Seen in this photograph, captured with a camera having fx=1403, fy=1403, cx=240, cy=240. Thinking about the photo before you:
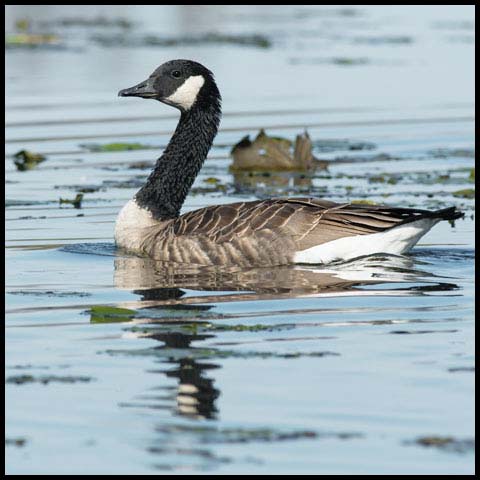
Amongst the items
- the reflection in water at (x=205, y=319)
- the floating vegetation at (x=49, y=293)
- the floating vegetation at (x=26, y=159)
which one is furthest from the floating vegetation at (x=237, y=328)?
the floating vegetation at (x=26, y=159)

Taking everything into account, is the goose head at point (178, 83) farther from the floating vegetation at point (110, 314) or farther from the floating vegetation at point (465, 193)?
the floating vegetation at point (110, 314)

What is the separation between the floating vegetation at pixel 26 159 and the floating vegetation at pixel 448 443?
1287 cm

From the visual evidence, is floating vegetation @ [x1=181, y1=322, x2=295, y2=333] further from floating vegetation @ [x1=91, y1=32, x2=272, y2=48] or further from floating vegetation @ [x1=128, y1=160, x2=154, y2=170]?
floating vegetation @ [x1=91, y1=32, x2=272, y2=48]

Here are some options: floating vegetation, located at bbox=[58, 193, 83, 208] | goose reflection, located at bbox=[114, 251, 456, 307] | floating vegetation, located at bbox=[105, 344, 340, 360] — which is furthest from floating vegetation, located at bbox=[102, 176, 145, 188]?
floating vegetation, located at bbox=[105, 344, 340, 360]

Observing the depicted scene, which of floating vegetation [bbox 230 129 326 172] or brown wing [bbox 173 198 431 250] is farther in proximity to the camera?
floating vegetation [bbox 230 129 326 172]

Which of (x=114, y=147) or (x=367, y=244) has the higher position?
(x=114, y=147)

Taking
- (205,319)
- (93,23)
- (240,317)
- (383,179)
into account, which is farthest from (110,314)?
(93,23)

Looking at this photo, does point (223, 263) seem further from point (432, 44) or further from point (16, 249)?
point (432, 44)

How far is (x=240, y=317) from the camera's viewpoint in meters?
11.2

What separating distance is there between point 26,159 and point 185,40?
526 inches

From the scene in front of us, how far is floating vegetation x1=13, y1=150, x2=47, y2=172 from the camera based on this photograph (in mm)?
20094

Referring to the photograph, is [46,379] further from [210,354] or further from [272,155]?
[272,155]

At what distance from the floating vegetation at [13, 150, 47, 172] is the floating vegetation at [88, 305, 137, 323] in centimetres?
905

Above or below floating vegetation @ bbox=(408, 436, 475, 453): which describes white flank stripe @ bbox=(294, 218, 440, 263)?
above
